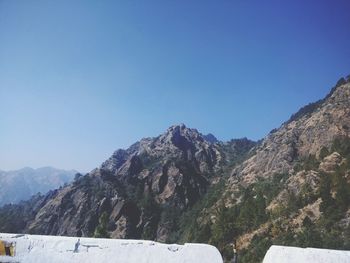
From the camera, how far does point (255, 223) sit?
237 ft

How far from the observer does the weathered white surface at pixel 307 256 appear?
11570 millimetres

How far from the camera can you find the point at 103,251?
42.4ft

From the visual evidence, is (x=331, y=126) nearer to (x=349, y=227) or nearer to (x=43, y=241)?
(x=349, y=227)

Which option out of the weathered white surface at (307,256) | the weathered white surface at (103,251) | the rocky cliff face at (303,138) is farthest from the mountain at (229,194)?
the weathered white surface at (103,251)

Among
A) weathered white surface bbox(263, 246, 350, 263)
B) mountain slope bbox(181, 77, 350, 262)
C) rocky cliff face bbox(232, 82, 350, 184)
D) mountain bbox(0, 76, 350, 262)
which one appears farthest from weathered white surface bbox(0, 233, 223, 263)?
rocky cliff face bbox(232, 82, 350, 184)

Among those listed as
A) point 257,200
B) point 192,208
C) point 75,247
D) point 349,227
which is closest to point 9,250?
point 75,247

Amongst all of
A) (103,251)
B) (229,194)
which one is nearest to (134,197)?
(229,194)

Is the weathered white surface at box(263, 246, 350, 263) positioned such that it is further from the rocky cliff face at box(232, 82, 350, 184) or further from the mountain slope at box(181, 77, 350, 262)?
the rocky cliff face at box(232, 82, 350, 184)

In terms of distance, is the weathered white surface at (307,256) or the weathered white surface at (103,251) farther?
the weathered white surface at (103,251)

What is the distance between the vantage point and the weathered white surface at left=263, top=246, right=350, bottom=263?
11570mm

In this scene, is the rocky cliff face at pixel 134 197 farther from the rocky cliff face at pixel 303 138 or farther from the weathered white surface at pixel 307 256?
the weathered white surface at pixel 307 256

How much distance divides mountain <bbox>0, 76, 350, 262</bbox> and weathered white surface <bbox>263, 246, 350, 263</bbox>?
35047 mm

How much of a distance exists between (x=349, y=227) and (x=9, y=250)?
46.7 m

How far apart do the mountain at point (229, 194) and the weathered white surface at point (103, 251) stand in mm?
36388
